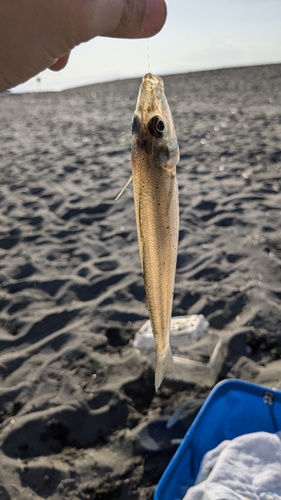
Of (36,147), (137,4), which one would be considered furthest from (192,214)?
(36,147)

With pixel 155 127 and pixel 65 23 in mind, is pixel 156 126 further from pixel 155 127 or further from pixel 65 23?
pixel 65 23

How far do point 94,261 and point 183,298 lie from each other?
168cm

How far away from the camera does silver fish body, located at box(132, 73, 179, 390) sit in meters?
1.68

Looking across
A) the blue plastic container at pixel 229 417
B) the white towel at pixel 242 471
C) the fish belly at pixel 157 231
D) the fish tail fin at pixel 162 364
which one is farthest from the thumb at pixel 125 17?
the white towel at pixel 242 471

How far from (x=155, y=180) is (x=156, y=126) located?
24 centimetres

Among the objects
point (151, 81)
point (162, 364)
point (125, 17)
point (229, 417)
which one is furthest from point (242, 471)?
point (125, 17)

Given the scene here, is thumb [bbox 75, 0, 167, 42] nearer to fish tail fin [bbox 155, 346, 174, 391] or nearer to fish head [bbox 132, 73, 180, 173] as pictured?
fish head [bbox 132, 73, 180, 173]

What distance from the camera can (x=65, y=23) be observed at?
1.75 metres

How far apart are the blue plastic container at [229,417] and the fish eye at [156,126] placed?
2101 mm

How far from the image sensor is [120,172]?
1062 centimetres

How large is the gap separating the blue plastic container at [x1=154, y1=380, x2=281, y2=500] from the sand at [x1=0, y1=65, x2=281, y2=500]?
1.48ft

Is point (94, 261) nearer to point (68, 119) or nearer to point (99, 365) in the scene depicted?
point (99, 365)

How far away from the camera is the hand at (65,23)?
1658 mm

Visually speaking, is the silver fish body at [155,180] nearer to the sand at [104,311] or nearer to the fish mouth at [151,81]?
the fish mouth at [151,81]
